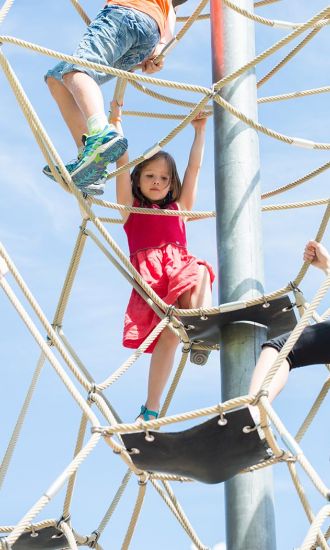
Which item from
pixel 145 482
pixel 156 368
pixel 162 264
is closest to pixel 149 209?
pixel 162 264

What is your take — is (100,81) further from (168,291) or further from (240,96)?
(168,291)

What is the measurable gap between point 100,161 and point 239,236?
724 mm

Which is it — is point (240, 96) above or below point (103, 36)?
below

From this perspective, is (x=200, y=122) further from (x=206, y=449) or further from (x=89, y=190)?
(x=206, y=449)

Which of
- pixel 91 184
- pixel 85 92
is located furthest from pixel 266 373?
pixel 85 92

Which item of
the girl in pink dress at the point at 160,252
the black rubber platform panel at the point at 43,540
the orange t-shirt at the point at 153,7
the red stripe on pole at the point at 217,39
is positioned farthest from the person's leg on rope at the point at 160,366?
the orange t-shirt at the point at 153,7

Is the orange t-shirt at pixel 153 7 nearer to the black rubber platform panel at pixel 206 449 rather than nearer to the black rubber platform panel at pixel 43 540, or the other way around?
the black rubber platform panel at pixel 206 449

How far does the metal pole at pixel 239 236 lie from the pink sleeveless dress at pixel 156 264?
420 mm

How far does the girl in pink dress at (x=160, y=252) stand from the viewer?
6.29 metres

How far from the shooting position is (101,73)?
631cm

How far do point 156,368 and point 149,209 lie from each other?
2.53 feet

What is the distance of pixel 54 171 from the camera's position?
593cm

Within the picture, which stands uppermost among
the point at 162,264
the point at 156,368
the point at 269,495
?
the point at 162,264

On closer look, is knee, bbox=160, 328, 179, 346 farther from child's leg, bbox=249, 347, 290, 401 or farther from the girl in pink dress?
child's leg, bbox=249, 347, 290, 401
